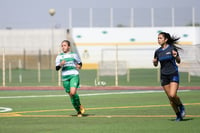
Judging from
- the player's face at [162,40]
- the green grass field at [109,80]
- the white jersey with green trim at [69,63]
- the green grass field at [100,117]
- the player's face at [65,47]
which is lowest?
the green grass field at [100,117]

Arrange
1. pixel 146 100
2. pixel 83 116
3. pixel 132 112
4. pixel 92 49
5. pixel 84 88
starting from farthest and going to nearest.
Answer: pixel 92 49 → pixel 84 88 → pixel 146 100 → pixel 132 112 → pixel 83 116

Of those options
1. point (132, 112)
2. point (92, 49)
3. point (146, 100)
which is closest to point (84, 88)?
point (146, 100)

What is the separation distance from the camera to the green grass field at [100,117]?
14305 millimetres

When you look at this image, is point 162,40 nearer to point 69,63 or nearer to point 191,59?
point 69,63

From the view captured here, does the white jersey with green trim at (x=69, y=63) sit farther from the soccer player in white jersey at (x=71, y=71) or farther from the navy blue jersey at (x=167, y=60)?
the navy blue jersey at (x=167, y=60)

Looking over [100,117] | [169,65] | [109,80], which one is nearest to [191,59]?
[109,80]

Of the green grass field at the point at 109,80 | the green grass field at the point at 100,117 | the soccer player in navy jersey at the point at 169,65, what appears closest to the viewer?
the green grass field at the point at 100,117

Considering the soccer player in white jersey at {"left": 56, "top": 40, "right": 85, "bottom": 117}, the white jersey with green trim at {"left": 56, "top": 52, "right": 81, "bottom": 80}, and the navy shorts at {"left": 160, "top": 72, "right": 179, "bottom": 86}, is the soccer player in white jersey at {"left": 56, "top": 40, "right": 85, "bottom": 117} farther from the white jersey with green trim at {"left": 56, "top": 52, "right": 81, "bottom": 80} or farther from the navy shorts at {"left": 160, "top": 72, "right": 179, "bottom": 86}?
the navy shorts at {"left": 160, "top": 72, "right": 179, "bottom": 86}

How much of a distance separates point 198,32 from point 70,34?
1460 centimetres

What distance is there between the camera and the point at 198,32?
73.3 meters

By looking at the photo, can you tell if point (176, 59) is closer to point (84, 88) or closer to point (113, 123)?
point (113, 123)

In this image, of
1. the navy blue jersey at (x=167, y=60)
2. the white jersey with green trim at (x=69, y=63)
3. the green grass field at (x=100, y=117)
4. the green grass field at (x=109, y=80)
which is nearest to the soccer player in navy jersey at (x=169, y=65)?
the navy blue jersey at (x=167, y=60)

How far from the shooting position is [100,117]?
17.3 metres

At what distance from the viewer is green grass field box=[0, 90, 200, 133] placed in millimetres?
14305
